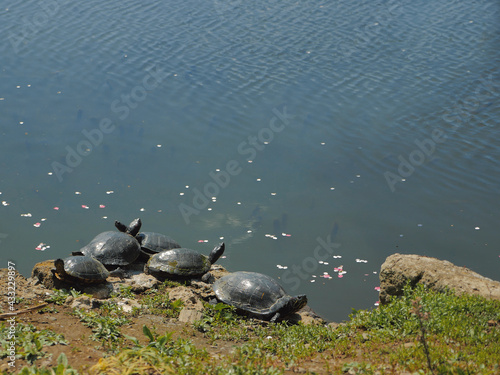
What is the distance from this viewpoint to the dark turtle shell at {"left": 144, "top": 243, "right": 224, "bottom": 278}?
8000mm

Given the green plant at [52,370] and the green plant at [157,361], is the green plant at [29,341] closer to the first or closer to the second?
the green plant at [52,370]

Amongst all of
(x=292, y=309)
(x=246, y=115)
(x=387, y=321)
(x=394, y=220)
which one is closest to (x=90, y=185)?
(x=246, y=115)

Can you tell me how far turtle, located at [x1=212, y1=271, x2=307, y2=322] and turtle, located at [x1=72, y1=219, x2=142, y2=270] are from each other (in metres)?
1.64

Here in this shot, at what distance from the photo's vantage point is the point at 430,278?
6918 millimetres

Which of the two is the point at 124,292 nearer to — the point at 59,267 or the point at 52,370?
the point at 59,267

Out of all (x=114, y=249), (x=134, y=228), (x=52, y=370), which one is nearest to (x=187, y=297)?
(x=114, y=249)

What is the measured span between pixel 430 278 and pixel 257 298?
238 cm

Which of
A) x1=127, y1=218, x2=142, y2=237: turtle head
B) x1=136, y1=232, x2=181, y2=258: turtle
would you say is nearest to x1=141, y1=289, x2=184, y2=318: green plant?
x1=136, y1=232, x2=181, y2=258: turtle

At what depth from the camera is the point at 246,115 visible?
13.7 metres

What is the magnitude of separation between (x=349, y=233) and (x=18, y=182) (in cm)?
687

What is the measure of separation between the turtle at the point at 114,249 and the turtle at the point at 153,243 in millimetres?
218

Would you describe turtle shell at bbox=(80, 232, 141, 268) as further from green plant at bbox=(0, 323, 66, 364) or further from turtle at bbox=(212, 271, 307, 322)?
green plant at bbox=(0, 323, 66, 364)

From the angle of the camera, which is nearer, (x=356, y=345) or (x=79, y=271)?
(x=356, y=345)

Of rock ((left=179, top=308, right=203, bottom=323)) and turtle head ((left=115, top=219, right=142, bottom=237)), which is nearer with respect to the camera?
rock ((left=179, top=308, right=203, bottom=323))
